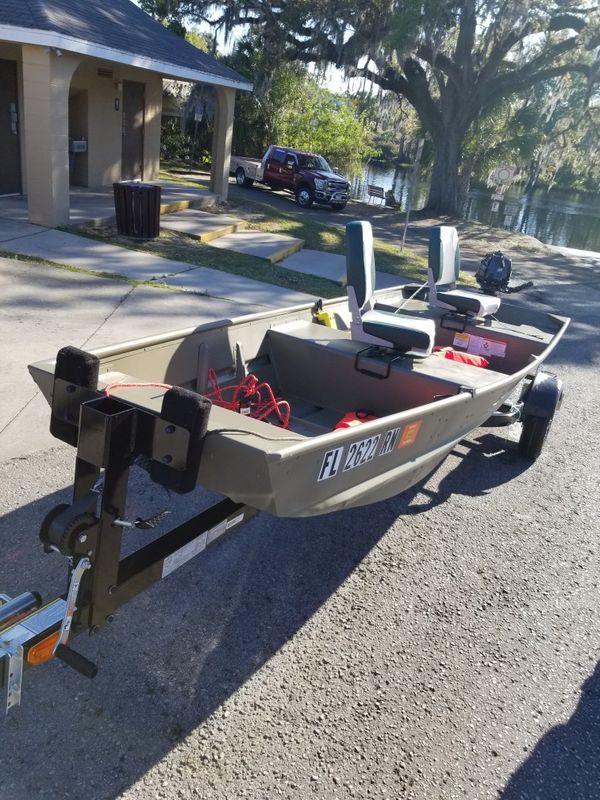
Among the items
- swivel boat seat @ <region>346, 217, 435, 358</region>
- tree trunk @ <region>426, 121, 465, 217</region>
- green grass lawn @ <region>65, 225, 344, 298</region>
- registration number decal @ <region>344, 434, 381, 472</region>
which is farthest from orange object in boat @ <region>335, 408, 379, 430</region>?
tree trunk @ <region>426, 121, 465, 217</region>

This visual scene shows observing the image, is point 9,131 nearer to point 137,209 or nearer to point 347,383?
point 137,209

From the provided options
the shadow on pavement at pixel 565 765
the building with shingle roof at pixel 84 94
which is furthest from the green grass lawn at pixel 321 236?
the shadow on pavement at pixel 565 765

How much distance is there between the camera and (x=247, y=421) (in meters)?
2.87

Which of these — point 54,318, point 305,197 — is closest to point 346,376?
point 54,318

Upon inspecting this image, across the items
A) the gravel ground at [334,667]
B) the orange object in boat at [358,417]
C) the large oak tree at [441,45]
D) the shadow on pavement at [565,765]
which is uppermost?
the large oak tree at [441,45]

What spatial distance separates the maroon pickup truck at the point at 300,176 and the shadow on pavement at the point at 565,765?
65.4 feet

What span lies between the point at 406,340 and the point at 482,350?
188cm

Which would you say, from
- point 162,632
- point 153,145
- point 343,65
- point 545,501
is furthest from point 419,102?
point 162,632

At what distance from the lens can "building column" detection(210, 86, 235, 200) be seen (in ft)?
51.3

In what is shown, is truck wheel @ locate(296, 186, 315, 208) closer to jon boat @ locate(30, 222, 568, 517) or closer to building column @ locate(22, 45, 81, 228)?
building column @ locate(22, 45, 81, 228)

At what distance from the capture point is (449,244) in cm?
659

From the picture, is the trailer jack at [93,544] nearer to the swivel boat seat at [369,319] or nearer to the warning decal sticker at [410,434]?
the warning decal sticker at [410,434]

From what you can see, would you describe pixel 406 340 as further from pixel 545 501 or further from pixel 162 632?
pixel 162 632

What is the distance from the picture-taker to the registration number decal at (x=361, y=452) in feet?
9.48
